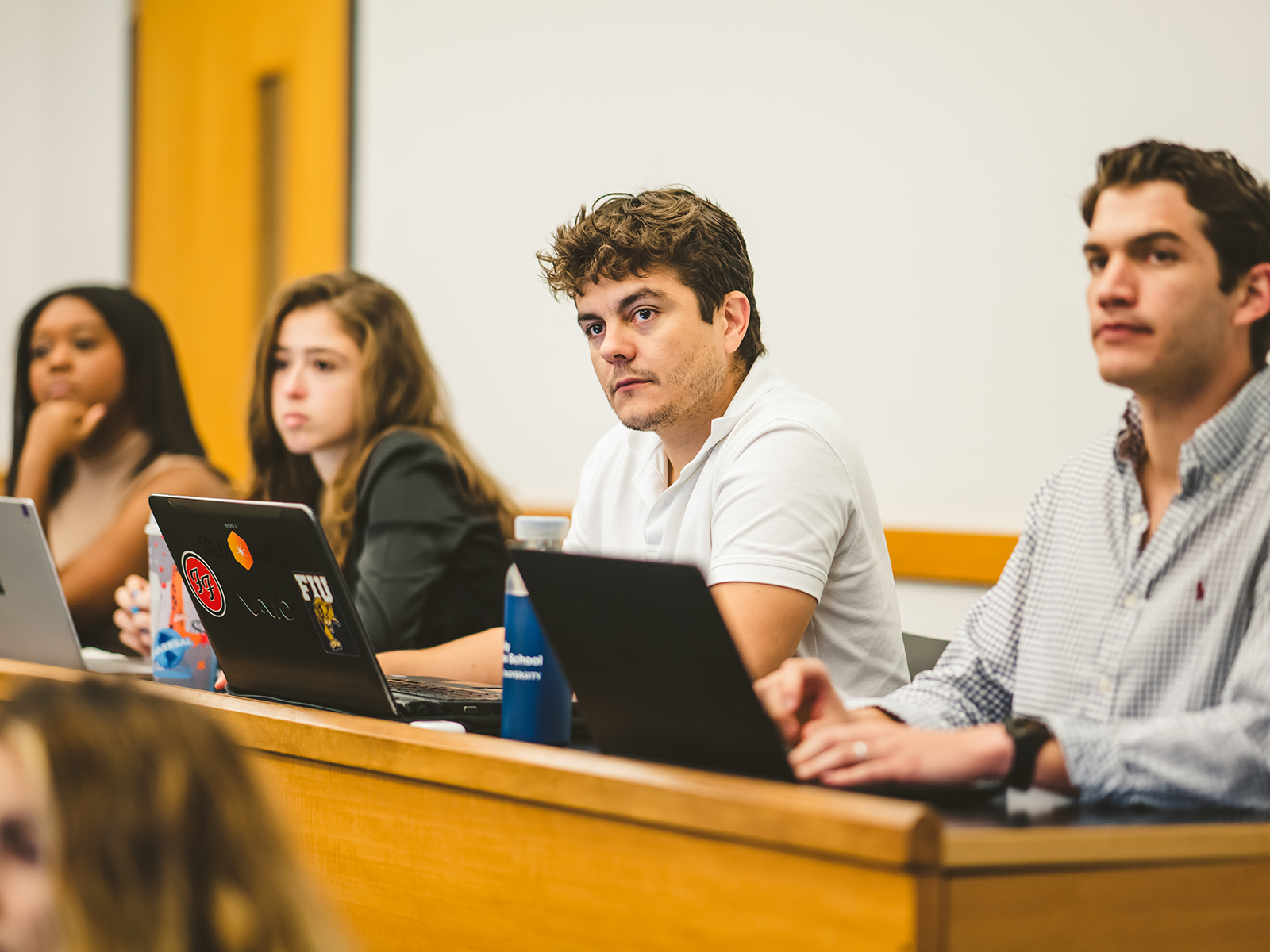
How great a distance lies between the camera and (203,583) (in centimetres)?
129

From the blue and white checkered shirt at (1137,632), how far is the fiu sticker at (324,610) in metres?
0.49

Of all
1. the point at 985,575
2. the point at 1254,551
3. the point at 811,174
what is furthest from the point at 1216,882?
the point at 811,174

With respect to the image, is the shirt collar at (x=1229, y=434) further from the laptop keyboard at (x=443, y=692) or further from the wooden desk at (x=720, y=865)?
the laptop keyboard at (x=443, y=692)

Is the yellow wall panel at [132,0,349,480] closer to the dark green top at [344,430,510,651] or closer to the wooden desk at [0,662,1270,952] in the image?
the dark green top at [344,430,510,651]

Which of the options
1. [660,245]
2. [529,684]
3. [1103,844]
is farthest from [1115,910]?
[660,245]

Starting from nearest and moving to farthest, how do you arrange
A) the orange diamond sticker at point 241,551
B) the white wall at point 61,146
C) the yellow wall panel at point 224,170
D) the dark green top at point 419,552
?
the orange diamond sticker at point 241,551
the dark green top at point 419,552
the yellow wall panel at point 224,170
the white wall at point 61,146

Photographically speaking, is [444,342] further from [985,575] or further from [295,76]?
[985,575]

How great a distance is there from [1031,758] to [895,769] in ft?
0.39

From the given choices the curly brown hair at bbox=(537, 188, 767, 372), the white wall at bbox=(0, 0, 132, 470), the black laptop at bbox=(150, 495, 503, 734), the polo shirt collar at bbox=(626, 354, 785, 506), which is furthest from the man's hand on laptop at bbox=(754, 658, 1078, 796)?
the white wall at bbox=(0, 0, 132, 470)

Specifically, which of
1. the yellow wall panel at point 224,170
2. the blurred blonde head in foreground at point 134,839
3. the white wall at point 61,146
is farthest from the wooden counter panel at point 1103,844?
the white wall at point 61,146

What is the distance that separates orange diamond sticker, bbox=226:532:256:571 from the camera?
1.20m

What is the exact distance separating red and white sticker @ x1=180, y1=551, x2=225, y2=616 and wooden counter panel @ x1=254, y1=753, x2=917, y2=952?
0.56 feet

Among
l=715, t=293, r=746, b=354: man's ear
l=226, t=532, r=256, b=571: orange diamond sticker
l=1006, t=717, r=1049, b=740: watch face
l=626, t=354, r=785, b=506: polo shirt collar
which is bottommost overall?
l=1006, t=717, r=1049, b=740: watch face

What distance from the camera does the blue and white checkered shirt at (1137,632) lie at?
0.95 metres
